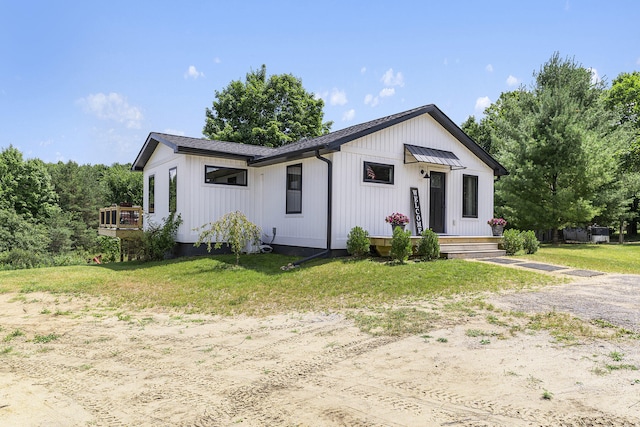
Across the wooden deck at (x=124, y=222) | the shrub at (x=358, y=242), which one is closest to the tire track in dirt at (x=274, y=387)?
the shrub at (x=358, y=242)

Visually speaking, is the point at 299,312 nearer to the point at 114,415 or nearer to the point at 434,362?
the point at 434,362

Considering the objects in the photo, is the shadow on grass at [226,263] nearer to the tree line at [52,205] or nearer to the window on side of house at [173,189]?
the window on side of house at [173,189]

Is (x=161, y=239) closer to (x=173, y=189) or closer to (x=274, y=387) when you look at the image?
(x=173, y=189)

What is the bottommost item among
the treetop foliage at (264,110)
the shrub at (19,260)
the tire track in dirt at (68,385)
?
the shrub at (19,260)

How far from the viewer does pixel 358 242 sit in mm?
11273

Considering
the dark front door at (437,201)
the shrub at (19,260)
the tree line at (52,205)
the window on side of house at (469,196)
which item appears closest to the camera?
the dark front door at (437,201)

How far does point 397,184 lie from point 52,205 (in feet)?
102

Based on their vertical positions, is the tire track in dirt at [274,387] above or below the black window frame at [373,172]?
below

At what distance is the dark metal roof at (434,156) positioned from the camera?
1291 centimetres

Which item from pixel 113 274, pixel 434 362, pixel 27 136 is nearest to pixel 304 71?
pixel 27 136

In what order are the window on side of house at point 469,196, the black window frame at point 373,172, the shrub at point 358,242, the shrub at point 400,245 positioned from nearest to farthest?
the shrub at point 400,245
the shrub at point 358,242
the black window frame at point 373,172
the window on side of house at point 469,196

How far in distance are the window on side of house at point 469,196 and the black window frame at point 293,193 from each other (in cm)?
599

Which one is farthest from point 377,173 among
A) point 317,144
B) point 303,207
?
point 303,207

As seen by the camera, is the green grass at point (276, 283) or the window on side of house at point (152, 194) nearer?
the green grass at point (276, 283)
